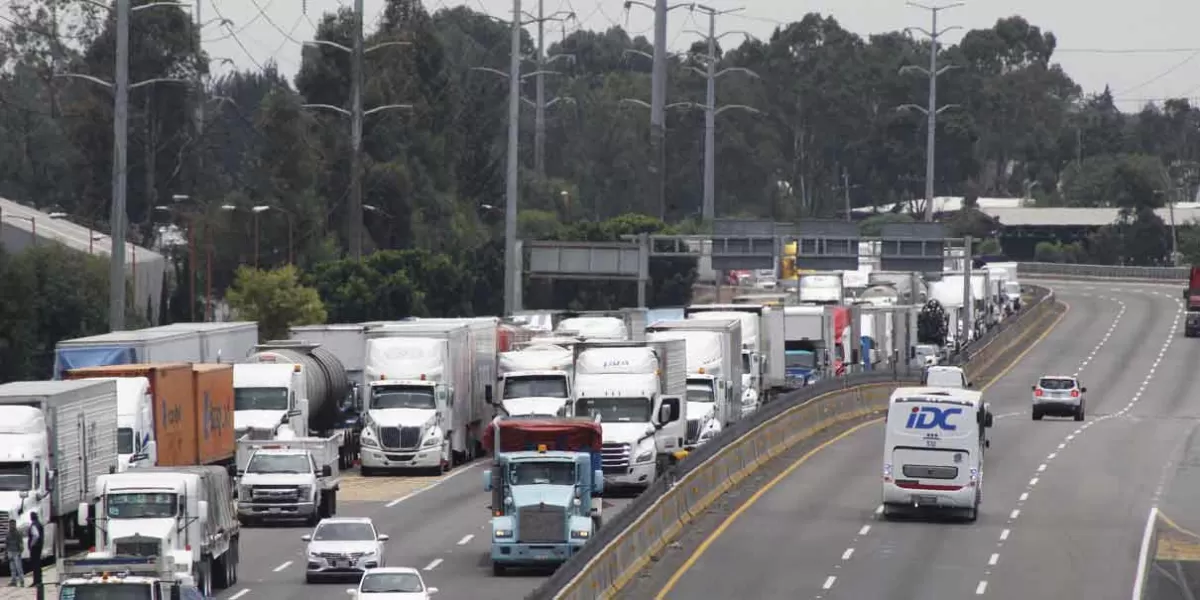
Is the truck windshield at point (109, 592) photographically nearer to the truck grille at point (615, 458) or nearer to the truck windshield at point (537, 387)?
the truck grille at point (615, 458)

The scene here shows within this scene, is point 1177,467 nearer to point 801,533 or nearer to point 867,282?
point 801,533

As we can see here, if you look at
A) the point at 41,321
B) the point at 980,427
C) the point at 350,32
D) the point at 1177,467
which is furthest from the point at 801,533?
the point at 350,32

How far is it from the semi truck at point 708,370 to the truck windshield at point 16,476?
2091cm

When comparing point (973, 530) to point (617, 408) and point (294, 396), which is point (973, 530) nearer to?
point (617, 408)

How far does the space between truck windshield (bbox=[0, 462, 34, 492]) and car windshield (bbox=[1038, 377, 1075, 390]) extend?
46993mm

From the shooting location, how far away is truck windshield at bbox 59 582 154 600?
2692cm

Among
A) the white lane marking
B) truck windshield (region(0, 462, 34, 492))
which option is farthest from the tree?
truck windshield (region(0, 462, 34, 492))

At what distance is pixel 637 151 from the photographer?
200m

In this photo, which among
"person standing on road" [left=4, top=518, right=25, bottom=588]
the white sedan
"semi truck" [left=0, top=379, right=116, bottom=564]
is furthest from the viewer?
"semi truck" [left=0, top=379, right=116, bottom=564]

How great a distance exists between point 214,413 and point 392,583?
19.9m

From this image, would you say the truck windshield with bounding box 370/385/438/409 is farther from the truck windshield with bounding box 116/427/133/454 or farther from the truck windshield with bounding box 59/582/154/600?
the truck windshield with bounding box 59/582/154/600

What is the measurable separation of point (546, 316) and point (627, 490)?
2672cm

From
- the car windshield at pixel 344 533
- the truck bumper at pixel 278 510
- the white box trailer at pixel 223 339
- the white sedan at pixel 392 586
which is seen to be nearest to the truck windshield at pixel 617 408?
the truck bumper at pixel 278 510

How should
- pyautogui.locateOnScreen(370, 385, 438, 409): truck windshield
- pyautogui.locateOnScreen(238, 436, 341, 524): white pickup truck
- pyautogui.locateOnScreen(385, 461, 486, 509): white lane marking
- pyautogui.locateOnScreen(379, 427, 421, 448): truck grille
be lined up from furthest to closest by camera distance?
1. pyautogui.locateOnScreen(370, 385, 438, 409): truck windshield
2. pyautogui.locateOnScreen(379, 427, 421, 448): truck grille
3. pyautogui.locateOnScreen(385, 461, 486, 509): white lane marking
4. pyautogui.locateOnScreen(238, 436, 341, 524): white pickup truck
